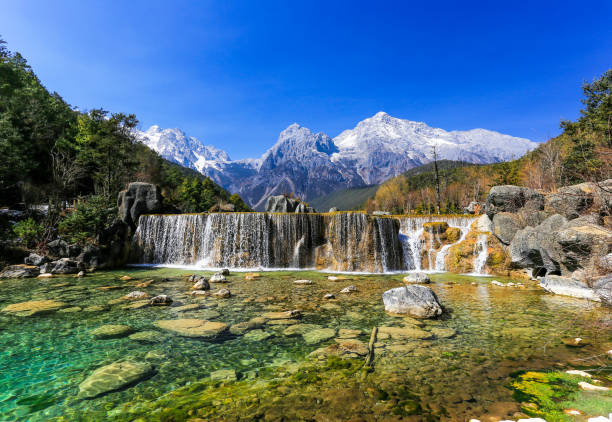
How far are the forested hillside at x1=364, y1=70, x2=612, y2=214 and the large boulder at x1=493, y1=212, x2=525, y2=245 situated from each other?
148 inches

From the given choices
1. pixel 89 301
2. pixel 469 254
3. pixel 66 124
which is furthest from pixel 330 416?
pixel 66 124

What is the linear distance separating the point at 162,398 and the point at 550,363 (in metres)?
→ 6.04

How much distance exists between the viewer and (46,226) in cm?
1886

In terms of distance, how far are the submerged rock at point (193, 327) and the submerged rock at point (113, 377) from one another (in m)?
1.52

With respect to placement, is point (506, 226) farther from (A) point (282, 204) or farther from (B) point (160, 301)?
(A) point (282, 204)

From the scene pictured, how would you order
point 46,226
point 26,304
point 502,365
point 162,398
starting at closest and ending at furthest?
point 162,398
point 502,365
point 26,304
point 46,226

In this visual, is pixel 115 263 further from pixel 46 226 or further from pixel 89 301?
pixel 89 301

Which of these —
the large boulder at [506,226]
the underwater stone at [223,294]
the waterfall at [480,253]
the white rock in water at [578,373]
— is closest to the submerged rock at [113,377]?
the underwater stone at [223,294]

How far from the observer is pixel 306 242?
1975 cm

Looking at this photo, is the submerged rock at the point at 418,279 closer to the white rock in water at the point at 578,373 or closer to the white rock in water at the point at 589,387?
the white rock in water at the point at 578,373

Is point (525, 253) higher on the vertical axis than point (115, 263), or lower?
higher

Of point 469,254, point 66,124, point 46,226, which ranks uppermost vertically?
point 66,124

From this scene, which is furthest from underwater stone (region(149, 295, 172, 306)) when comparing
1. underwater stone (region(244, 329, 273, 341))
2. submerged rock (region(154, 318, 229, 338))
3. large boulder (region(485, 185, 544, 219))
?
large boulder (region(485, 185, 544, 219))

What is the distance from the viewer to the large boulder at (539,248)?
1255 centimetres
